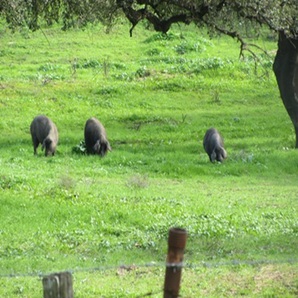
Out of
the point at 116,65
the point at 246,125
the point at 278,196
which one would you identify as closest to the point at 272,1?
the point at 278,196

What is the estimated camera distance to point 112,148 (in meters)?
23.4

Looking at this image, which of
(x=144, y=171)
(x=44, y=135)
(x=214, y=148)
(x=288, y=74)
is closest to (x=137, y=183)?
(x=144, y=171)

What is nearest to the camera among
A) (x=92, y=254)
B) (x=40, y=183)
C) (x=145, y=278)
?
(x=145, y=278)

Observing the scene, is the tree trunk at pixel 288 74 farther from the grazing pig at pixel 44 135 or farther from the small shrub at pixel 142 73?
the small shrub at pixel 142 73

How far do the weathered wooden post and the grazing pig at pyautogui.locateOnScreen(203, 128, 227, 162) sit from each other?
16.0 meters

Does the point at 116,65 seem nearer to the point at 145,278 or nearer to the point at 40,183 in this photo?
the point at 40,183

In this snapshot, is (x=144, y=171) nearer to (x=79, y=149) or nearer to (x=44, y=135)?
(x=79, y=149)

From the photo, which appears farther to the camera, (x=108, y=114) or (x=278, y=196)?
(x=108, y=114)

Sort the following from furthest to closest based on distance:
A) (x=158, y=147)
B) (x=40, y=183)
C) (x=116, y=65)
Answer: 1. (x=116, y=65)
2. (x=158, y=147)
3. (x=40, y=183)

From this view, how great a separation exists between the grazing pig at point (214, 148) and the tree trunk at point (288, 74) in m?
2.63

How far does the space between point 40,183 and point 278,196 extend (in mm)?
4735

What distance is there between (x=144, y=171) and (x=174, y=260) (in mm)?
13739

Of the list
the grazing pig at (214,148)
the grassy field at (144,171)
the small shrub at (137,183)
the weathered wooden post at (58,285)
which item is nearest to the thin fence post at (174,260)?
the weathered wooden post at (58,285)

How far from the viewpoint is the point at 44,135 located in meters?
22.3
